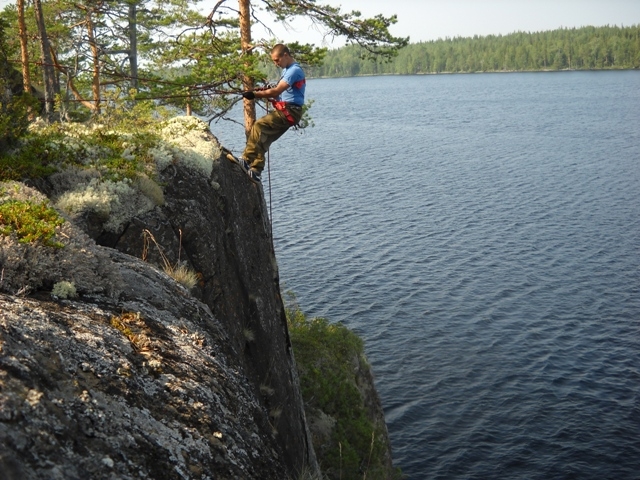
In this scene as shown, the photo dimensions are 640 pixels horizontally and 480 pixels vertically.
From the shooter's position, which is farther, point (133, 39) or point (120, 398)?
point (133, 39)

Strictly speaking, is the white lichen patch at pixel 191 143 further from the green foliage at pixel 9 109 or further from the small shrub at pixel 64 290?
the small shrub at pixel 64 290

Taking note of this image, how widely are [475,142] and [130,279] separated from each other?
7440 centimetres

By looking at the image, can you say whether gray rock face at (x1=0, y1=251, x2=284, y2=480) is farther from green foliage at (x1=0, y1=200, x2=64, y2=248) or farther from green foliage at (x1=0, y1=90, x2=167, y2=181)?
green foliage at (x1=0, y1=90, x2=167, y2=181)

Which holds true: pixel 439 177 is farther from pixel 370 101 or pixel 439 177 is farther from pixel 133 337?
pixel 370 101

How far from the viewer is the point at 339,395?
23734 millimetres

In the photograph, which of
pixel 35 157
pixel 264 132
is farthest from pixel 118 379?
pixel 264 132

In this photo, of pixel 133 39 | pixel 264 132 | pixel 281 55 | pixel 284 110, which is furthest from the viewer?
pixel 133 39

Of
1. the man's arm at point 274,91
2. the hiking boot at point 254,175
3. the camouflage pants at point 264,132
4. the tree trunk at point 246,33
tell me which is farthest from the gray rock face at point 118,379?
the tree trunk at point 246,33

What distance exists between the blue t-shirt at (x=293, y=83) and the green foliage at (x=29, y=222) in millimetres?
6417

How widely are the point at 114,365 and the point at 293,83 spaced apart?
27.6 feet

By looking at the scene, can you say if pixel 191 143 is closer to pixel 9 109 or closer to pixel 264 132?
pixel 264 132

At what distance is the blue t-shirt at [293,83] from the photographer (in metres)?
12.0

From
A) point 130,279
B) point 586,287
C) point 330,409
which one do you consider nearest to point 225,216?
point 130,279

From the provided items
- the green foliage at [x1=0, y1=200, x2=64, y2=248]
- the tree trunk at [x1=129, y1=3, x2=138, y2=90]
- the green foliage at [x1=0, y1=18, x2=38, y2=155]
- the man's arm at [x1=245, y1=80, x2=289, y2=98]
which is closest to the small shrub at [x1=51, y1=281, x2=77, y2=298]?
the green foliage at [x1=0, y1=200, x2=64, y2=248]
